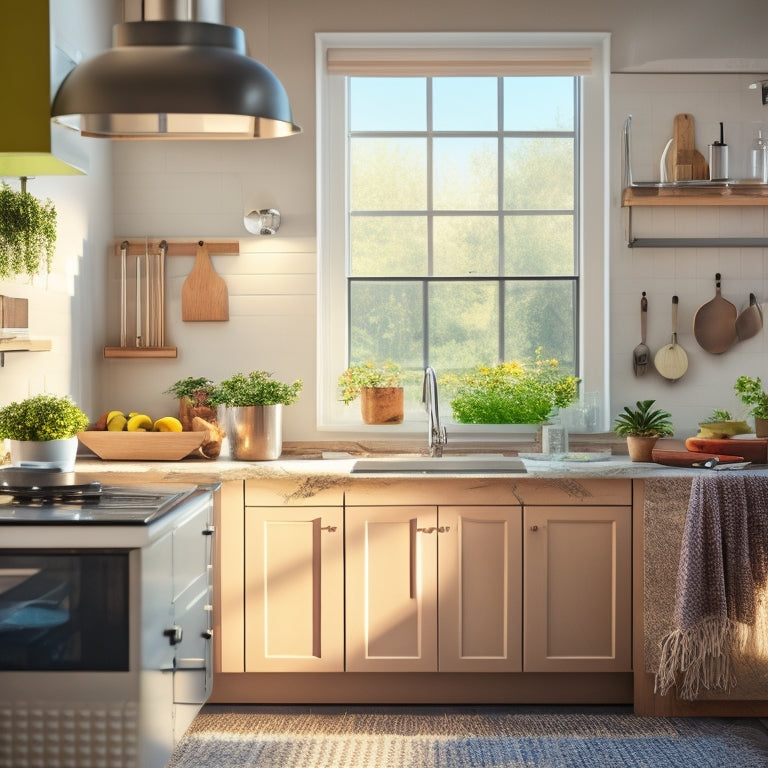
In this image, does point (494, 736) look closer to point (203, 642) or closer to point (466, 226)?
point (203, 642)

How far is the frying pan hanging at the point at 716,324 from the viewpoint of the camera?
4.29 m

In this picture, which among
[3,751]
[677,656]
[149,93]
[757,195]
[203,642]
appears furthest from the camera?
[757,195]

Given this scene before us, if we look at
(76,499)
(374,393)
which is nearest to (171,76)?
(76,499)

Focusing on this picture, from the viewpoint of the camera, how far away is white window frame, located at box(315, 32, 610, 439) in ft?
14.2

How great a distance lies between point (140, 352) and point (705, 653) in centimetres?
250

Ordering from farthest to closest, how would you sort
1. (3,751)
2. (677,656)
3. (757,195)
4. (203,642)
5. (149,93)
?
(757,195) < (677,656) < (203,642) < (3,751) < (149,93)

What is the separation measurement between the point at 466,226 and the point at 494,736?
212 cm

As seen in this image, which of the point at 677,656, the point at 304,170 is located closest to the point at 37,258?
the point at 304,170

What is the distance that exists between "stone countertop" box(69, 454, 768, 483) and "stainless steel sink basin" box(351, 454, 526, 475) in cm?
9

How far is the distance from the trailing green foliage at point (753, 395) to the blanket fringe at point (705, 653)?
94 cm

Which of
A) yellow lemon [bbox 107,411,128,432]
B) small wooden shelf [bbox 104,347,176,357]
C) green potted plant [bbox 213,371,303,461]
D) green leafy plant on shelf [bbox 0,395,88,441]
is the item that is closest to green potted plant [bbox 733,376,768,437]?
green potted plant [bbox 213,371,303,461]

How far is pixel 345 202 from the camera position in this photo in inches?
174

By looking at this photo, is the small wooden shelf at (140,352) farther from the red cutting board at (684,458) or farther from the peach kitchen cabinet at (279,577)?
the red cutting board at (684,458)

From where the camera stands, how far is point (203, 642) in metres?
3.29
